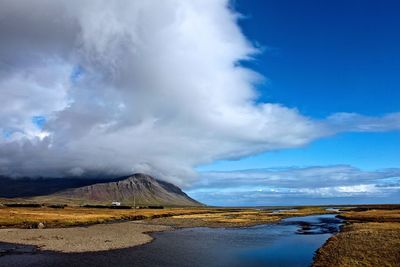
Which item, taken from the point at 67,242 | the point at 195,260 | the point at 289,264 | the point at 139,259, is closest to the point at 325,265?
the point at 289,264

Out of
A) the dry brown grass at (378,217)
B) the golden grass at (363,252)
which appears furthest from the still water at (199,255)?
the dry brown grass at (378,217)

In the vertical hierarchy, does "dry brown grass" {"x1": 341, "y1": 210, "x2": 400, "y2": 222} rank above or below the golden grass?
above

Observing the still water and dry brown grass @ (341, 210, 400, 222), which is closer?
the still water

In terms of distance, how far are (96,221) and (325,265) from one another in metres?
96.9

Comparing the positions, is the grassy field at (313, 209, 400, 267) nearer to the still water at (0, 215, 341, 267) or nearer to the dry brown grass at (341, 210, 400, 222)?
the still water at (0, 215, 341, 267)

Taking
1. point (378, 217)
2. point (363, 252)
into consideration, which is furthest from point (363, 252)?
point (378, 217)

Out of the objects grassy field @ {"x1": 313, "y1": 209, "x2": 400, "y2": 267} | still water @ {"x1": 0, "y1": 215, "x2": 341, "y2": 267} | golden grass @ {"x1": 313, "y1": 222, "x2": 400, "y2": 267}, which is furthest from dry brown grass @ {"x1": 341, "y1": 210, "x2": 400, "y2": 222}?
golden grass @ {"x1": 313, "y1": 222, "x2": 400, "y2": 267}

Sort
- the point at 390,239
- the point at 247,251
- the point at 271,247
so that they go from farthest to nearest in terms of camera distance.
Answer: the point at 271,247 < the point at 247,251 < the point at 390,239

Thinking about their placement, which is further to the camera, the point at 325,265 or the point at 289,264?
the point at 289,264

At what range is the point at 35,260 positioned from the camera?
1962 inches

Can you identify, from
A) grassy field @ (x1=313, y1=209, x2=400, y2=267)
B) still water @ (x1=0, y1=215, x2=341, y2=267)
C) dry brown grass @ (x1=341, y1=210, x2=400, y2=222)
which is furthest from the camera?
dry brown grass @ (x1=341, y1=210, x2=400, y2=222)

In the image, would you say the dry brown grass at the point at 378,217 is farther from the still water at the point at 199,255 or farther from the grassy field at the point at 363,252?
the grassy field at the point at 363,252

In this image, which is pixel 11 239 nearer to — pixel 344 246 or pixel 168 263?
pixel 168 263

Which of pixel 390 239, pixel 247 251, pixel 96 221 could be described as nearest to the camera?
pixel 390 239
